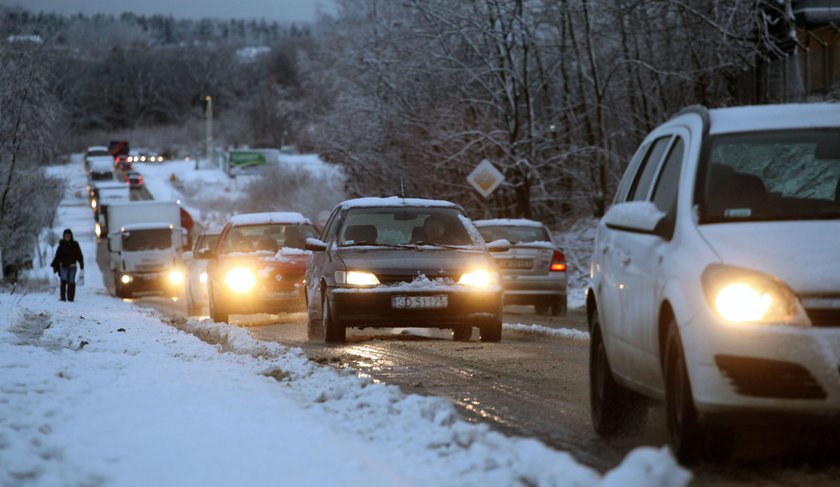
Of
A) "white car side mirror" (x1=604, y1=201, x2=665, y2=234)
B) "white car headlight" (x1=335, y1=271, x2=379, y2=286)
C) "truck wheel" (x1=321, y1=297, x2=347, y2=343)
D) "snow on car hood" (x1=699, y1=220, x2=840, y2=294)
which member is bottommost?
"truck wheel" (x1=321, y1=297, x2=347, y2=343)

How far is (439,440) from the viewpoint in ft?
21.8

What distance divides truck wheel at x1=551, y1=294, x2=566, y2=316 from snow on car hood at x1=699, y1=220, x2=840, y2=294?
15918mm

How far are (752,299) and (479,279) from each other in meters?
8.74

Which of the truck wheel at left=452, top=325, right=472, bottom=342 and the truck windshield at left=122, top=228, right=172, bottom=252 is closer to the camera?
the truck wheel at left=452, top=325, right=472, bottom=342

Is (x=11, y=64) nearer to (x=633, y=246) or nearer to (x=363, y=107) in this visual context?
(x=363, y=107)

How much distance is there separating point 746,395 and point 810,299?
473 mm

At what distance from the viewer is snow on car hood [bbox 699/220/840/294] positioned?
19.0 ft

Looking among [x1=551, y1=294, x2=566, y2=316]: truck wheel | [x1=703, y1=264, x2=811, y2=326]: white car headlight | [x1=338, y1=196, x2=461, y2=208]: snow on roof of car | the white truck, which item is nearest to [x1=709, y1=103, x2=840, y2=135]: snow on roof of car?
[x1=703, y1=264, x2=811, y2=326]: white car headlight

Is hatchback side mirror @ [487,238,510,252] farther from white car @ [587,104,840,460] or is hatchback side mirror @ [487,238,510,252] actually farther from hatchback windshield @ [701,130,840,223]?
white car @ [587,104,840,460]

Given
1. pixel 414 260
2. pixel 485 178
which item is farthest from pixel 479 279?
pixel 485 178

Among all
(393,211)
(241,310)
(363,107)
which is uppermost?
(363,107)

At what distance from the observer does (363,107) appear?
42.5 m

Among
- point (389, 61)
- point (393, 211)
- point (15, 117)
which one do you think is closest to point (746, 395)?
point (393, 211)

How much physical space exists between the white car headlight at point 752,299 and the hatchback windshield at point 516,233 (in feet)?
54.4
